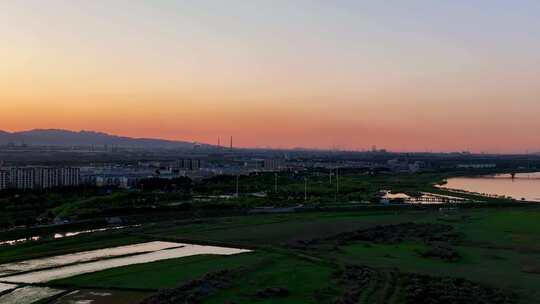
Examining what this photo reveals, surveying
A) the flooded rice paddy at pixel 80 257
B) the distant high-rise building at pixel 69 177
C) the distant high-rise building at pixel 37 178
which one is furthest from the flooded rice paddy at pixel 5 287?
the distant high-rise building at pixel 69 177

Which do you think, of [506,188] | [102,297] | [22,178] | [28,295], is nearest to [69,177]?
[22,178]

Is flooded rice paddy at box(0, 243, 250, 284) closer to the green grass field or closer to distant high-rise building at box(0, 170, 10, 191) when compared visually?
the green grass field

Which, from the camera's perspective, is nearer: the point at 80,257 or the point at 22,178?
the point at 80,257

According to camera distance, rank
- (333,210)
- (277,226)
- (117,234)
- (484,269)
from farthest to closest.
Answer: (333,210) → (277,226) → (117,234) → (484,269)

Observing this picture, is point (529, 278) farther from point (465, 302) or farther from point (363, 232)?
point (363, 232)

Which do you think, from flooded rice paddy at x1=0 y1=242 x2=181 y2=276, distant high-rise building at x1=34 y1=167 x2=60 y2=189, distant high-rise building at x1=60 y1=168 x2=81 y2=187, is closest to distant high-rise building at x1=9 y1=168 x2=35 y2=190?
distant high-rise building at x1=34 y1=167 x2=60 y2=189

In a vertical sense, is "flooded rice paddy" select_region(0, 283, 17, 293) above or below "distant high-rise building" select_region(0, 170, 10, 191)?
below

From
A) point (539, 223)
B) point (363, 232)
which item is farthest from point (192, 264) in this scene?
point (539, 223)

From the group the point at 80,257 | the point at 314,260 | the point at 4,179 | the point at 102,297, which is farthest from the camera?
the point at 4,179

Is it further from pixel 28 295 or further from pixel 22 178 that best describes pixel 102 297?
pixel 22 178

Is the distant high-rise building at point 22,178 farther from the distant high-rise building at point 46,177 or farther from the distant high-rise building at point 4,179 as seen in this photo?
the distant high-rise building at point 46,177

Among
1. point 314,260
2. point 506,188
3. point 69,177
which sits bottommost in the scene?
point 506,188
